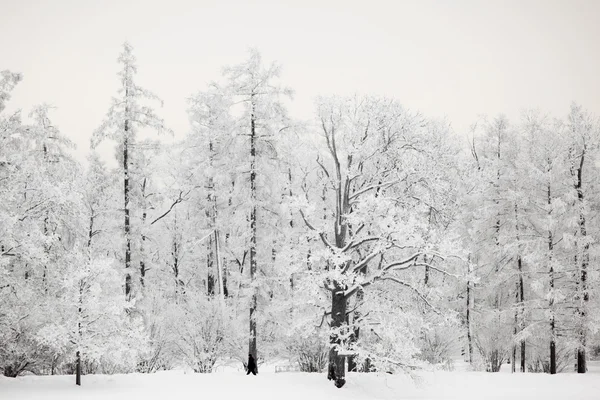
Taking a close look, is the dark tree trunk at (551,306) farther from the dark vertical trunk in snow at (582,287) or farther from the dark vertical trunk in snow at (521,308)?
the dark vertical trunk in snow at (521,308)

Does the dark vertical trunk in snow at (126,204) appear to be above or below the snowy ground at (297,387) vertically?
above

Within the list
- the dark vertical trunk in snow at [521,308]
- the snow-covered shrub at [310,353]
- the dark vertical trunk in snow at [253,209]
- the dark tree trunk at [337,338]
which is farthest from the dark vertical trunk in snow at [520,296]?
the dark vertical trunk in snow at [253,209]

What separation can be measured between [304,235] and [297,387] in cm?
510

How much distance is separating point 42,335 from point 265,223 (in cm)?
972

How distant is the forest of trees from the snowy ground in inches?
34.1

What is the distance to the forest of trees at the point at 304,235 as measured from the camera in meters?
16.4

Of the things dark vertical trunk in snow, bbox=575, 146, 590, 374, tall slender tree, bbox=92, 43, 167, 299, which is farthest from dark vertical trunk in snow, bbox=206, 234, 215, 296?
dark vertical trunk in snow, bbox=575, 146, 590, 374

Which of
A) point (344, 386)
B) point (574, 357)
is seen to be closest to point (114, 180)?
point (344, 386)

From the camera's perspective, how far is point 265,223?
862 inches

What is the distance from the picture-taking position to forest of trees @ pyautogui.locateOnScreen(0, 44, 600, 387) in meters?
16.4

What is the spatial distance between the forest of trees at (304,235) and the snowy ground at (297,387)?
86 centimetres

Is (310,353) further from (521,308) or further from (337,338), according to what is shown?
(521,308)

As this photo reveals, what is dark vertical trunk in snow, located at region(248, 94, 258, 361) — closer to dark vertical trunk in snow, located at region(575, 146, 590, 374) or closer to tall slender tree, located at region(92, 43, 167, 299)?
tall slender tree, located at region(92, 43, 167, 299)

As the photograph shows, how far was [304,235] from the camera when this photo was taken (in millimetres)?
17969
